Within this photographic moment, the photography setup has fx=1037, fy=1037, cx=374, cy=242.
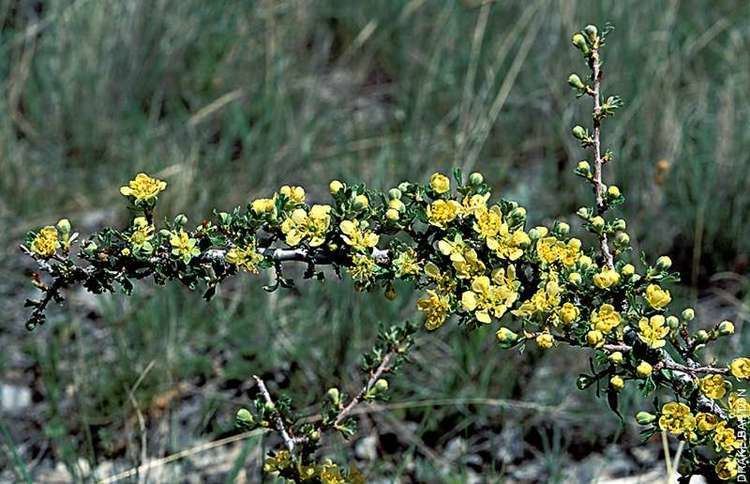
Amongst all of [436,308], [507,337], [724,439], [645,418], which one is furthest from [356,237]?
[724,439]

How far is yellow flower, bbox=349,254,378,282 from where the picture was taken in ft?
4.62

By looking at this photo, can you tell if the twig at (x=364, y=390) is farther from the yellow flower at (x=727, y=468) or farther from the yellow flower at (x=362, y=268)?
the yellow flower at (x=727, y=468)

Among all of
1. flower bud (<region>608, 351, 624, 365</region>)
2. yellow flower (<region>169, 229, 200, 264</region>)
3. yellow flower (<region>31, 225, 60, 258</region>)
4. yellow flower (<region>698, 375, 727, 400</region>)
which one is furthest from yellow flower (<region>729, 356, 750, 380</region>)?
yellow flower (<region>31, 225, 60, 258</region>)

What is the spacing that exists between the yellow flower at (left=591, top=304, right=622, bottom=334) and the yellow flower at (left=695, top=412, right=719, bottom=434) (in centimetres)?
16

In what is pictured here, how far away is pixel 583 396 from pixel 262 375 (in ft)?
2.69

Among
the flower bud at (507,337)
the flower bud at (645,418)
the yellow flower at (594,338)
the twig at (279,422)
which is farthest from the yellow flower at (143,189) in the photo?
the flower bud at (645,418)

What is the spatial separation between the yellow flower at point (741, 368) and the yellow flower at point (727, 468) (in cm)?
11

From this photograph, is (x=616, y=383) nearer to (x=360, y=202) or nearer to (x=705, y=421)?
(x=705, y=421)

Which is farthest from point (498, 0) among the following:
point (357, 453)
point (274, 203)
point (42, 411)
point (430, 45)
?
point (274, 203)

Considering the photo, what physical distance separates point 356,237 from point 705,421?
0.52 metres

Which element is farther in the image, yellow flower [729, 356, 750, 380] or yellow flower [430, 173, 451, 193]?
yellow flower [430, 173, 451, 193]

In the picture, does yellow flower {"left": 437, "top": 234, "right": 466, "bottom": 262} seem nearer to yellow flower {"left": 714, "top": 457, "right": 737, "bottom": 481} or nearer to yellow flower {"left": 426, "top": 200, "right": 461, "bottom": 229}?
yellow flower {"left": 426, "top": 200, "right": 461, "bottom": 229}

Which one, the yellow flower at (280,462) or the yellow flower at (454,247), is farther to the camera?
the yellow flower at (280,462)

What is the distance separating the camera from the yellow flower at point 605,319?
1.33 meters
